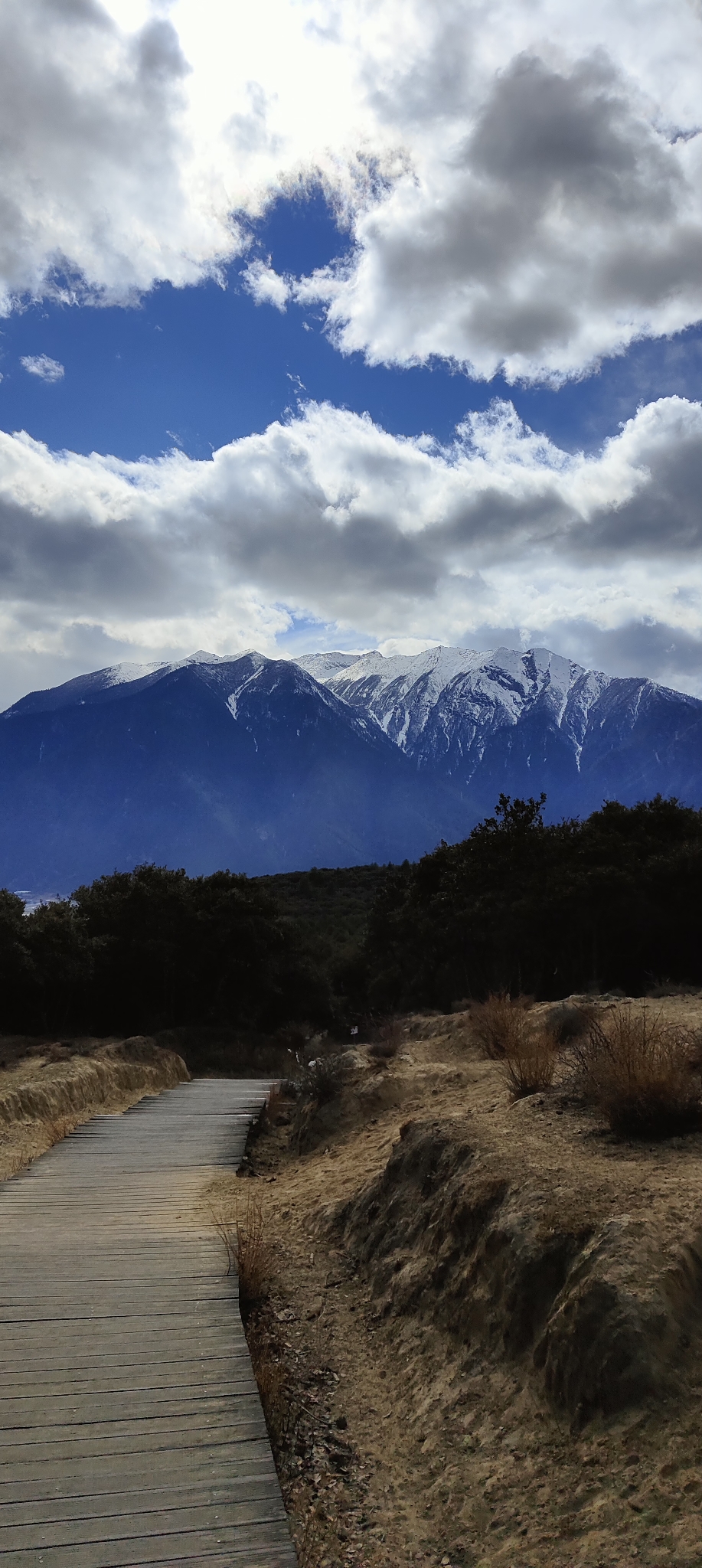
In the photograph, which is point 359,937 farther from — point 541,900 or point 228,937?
point 541,900

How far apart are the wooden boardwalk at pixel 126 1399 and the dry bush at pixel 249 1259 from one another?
0.56ft

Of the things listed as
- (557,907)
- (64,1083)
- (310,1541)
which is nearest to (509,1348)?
(310,1541)

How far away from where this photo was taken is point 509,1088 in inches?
370

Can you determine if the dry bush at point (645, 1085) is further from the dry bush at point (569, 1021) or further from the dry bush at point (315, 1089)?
the dry bush at point (315, 1089)

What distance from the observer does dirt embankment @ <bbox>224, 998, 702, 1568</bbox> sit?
379 cm

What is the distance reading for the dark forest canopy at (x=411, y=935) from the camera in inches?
1117

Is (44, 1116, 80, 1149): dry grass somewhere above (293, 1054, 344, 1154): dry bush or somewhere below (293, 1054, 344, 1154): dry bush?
below

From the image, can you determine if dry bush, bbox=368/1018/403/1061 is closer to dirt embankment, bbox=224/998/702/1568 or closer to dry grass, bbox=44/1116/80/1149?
dry grass, bbox=44/1116/80/1149

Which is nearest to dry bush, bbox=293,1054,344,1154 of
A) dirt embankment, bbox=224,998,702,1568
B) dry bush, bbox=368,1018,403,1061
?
dry bush, bbox=368,1018,403,1061

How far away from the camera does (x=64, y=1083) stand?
53.9 feet

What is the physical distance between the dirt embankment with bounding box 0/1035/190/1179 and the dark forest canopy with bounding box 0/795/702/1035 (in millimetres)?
6613

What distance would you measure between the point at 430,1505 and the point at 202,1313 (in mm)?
2445

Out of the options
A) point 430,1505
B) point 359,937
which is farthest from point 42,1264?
point 359,937

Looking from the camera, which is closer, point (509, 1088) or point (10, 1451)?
point (10, 1451)
